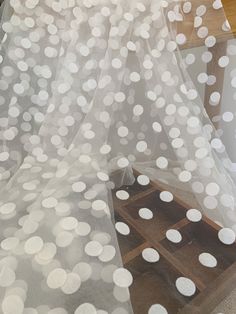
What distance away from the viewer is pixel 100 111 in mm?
492

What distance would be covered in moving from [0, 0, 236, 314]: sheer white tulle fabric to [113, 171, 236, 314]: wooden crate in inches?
1.1

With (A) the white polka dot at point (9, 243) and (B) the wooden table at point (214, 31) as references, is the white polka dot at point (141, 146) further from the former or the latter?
(A) the white polka dot at point (9, 243)

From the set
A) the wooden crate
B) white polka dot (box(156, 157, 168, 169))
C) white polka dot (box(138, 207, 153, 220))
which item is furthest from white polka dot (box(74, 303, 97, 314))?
white polka dot (box(156, 157, 168, 169))

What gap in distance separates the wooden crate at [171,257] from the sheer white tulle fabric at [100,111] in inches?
1.1

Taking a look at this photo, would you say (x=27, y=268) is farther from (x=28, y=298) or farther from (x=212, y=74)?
(x=212, y=74)

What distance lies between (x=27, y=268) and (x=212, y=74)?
41 cm

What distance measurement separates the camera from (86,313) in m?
0.31

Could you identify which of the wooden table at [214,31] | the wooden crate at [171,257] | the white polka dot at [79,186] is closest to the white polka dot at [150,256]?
the wooden crate at [171,257]

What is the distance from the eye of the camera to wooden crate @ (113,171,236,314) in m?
0.34

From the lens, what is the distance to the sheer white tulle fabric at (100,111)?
16.5 inches

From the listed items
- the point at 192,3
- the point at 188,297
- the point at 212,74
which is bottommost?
the point at 188,297

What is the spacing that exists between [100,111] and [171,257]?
0.82ft

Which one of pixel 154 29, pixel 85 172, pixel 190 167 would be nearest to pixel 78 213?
pixel 85 172

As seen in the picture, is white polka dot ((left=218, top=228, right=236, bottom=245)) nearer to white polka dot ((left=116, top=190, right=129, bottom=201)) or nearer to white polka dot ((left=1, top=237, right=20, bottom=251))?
white polka dot ((left=116, top=190, right=129, bottom=201))
